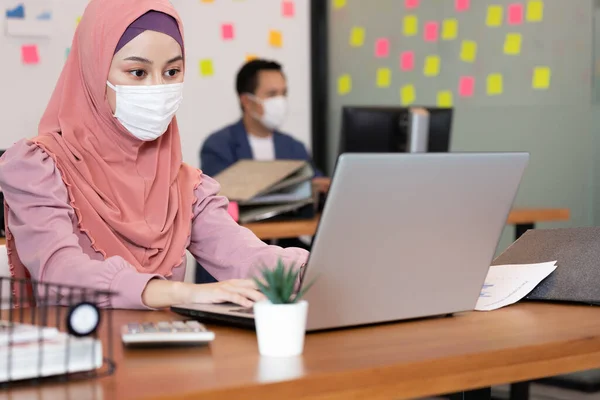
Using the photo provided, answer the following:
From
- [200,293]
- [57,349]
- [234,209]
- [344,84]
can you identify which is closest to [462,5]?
[344,84]

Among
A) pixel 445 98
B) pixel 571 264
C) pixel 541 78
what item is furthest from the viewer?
pixel 445 98

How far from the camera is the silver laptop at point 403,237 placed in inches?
38.3

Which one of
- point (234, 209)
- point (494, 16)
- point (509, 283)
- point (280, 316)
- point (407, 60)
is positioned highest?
point (494, 16)

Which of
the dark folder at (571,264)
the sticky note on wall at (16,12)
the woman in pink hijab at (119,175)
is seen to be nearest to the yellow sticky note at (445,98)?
the sticky note on wall at (16,12)

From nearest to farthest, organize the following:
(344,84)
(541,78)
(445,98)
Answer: (541,78) → (445,98) → (344,84)

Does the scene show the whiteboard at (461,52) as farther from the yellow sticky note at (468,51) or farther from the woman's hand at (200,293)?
the woman's hand at (200,293)

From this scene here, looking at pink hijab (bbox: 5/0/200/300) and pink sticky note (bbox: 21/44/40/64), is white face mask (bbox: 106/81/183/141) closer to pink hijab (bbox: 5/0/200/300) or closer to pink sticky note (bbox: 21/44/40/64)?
pink hijab (bbox: 5/0/200/300)

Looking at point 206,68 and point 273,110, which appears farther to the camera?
point 206,68

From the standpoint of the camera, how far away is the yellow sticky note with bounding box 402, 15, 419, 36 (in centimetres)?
420

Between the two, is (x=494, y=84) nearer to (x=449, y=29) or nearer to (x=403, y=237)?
(x=449, y=29)

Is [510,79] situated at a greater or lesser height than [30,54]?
lesser

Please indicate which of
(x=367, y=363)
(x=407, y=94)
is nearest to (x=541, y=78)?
(x=407, y=94)

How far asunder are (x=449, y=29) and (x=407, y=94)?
399 millimetres

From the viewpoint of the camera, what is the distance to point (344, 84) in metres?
4.69
